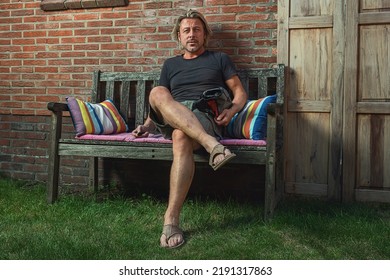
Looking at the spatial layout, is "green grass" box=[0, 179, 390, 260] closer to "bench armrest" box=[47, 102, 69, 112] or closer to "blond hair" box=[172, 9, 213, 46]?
"bench armrest" box=[47, 102, 69, 112]

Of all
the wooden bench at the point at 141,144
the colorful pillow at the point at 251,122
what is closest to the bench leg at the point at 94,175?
the wooden bench at the point at 141,144

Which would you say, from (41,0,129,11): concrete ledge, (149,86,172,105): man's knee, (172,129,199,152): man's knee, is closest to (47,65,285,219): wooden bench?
(172,129,199,152): man's knee

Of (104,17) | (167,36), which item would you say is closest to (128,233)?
(167,36)

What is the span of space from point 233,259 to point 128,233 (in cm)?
78

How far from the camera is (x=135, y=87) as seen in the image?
4180 millimetres

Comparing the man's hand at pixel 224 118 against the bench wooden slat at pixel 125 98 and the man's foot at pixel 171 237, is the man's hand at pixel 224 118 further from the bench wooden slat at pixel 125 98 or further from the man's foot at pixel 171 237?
the bench wooden slat at pixel 125 98

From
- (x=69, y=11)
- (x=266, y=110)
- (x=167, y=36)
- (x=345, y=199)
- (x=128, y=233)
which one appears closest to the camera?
(x=128, y=233)

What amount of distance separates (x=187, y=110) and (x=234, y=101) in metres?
0.47

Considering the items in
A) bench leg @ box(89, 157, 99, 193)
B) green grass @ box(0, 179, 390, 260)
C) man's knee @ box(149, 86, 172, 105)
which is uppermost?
man's knee @ box(149, 86, 172, 105)

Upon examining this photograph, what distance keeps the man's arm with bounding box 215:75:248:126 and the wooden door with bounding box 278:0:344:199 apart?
541 mm

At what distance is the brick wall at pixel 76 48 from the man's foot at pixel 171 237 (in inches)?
66.3

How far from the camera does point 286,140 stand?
3.75m

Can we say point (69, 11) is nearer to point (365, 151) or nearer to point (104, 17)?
point (104, 17)

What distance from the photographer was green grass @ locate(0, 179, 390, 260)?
8.27ft
